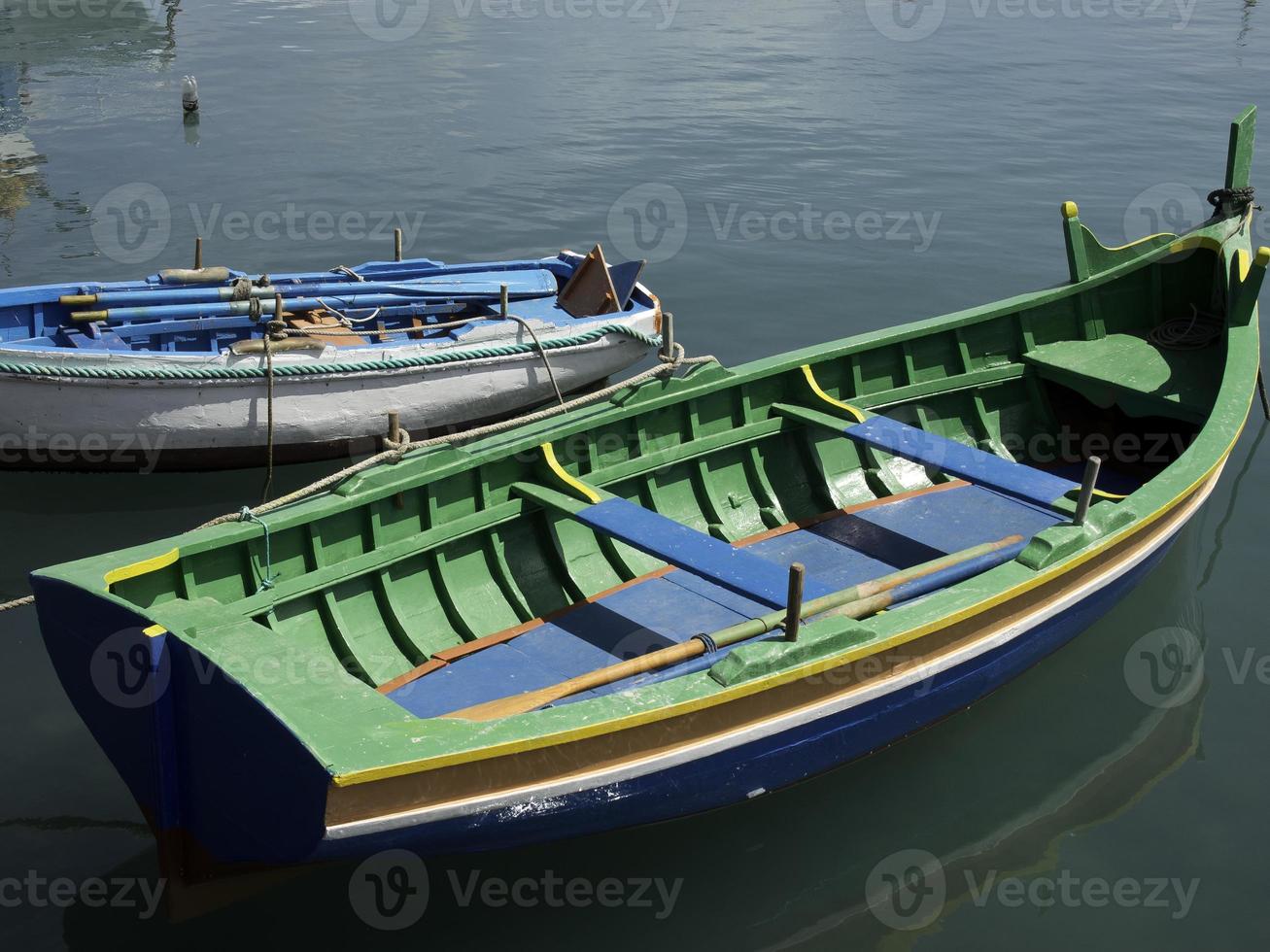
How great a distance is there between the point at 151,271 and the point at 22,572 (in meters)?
6.35

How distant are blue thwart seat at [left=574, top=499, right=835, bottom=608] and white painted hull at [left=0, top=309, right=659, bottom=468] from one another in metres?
3.83

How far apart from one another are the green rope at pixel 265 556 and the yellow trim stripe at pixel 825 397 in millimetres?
4101

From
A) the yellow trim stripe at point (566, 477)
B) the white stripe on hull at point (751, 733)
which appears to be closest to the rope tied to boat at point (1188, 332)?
the white stripe on hull at point (751, 733)

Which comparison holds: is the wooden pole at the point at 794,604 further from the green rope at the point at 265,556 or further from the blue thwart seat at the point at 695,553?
the green rope at the point at 265,556

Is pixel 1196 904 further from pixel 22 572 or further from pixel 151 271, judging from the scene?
pixel 151 271

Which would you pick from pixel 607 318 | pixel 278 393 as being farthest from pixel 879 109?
pixel 278 393

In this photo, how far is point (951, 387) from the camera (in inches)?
392

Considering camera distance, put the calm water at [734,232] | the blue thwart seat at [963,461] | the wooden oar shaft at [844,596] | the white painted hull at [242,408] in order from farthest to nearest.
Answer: the white painted hull at [242,408]
the blue thwart seat at [963,461]
the calm water at [734,232]
the wooden oar shaft at [844,596]

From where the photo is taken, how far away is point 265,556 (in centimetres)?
686

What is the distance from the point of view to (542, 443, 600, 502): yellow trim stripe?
25.5ft

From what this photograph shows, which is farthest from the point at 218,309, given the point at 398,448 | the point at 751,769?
the point at 751,769

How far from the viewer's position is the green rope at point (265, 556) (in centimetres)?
677

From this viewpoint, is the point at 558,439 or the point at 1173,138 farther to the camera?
the point at 1173,138

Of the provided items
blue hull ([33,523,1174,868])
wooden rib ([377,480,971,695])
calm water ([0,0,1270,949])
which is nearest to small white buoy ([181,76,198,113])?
calm water ([0,0,1270,949])
